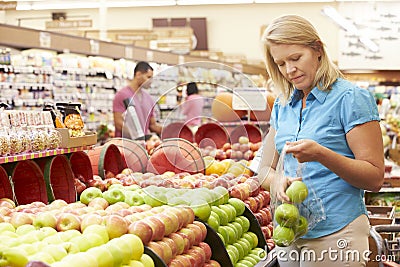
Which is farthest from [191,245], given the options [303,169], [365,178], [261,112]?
[261,112]

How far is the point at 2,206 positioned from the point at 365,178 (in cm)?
148

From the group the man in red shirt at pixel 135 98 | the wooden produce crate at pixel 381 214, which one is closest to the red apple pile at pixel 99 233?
the wooden produce crate at pixel 381 214

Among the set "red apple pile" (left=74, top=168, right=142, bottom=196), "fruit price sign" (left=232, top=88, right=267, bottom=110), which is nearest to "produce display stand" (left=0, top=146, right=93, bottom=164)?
"red apple pile" (left=74, top=168, right=142, bottom=196)

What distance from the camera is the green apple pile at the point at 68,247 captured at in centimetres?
212

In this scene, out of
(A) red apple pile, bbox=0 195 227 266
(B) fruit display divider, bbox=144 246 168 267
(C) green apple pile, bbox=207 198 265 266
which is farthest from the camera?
(C) green apple pile, bbox=207 198 265 266

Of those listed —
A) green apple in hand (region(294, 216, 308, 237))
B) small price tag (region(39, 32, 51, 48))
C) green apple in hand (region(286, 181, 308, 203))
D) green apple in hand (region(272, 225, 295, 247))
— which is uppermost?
small price tag (region(39, 32, 51, 48))

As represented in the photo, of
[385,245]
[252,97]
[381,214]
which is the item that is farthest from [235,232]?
[252,97]

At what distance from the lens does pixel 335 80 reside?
2502 millimetres

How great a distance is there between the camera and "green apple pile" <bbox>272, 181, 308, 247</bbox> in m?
2.45

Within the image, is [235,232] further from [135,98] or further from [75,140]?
[135,98]

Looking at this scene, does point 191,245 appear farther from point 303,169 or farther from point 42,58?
point 42,58

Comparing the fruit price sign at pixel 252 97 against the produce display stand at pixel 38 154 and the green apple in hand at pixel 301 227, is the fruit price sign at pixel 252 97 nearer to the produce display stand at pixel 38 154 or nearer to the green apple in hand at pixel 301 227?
the produce display stand at pixel 38 154

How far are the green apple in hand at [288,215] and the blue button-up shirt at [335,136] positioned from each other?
8 centimetres

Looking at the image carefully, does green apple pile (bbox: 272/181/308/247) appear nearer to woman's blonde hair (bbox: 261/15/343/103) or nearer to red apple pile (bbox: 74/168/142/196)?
woman's blonde hair (bbox: 261/15/343/103)
